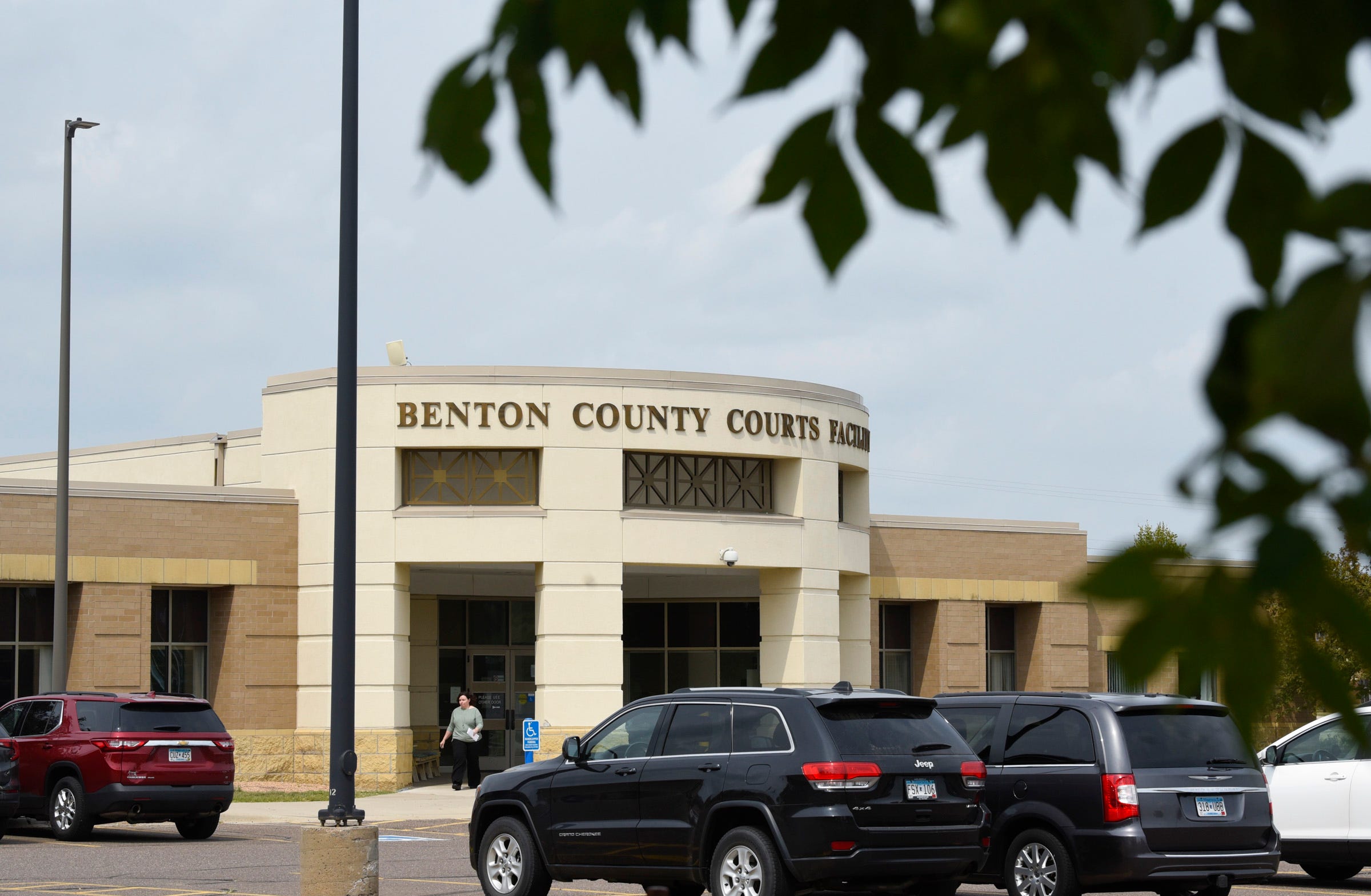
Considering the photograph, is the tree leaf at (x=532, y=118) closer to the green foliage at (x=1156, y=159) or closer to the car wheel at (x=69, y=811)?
the green foliage at (x=1156, y=159)

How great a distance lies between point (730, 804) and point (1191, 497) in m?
11.0

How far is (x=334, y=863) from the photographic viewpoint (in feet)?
40.2

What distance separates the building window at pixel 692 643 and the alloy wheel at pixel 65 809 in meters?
15.2

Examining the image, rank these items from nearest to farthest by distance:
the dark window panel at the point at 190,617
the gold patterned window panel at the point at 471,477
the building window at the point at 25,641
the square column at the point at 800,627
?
the building window at the point at 25,641, the gold patterned window panel at the point at 471,477, the dark window panel at the point at 190,617, the square column at the point at 800,627

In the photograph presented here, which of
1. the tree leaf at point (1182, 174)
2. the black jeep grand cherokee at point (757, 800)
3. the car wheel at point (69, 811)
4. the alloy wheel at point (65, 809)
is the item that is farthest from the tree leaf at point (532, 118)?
the alloy wheel at point (65, 809)

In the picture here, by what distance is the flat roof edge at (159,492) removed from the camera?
92.2 ft

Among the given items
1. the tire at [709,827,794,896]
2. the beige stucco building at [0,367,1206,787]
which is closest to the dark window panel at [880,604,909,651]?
the beige stucco building at [0,367,1206,787]

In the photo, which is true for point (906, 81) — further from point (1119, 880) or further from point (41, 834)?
point (41, 834)

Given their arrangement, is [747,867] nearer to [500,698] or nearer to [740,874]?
[740,874]

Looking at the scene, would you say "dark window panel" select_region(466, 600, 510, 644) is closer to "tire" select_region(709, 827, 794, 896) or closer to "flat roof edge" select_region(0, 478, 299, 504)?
"flat roof edge" select_region(0, 478, 299, 504)

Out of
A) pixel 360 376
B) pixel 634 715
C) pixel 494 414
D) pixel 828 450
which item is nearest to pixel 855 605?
pixel 828 450

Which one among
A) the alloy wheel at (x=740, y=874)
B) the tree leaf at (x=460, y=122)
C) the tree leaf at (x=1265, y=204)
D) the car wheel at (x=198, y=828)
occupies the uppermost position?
the tree leaf at (x=460, y=122)

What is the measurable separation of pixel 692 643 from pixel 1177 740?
844 inches

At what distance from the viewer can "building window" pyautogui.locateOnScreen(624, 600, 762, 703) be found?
1344 inches
